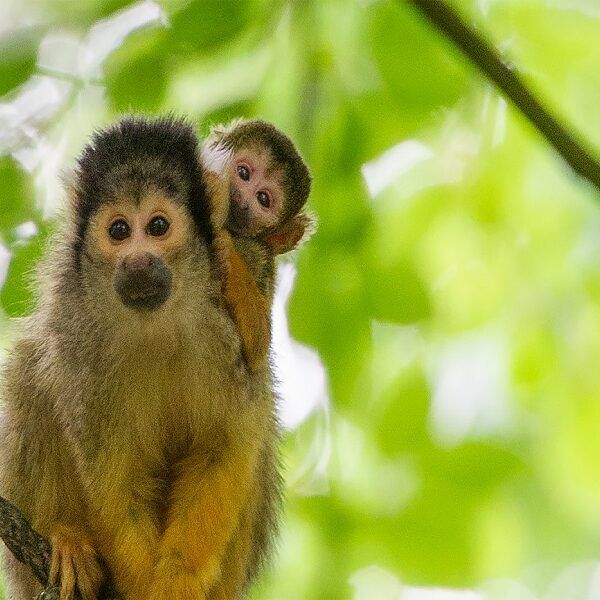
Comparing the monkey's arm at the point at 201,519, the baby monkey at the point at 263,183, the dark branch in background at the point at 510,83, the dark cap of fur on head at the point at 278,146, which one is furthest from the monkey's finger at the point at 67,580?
the dark branch in background at the point at 510,83

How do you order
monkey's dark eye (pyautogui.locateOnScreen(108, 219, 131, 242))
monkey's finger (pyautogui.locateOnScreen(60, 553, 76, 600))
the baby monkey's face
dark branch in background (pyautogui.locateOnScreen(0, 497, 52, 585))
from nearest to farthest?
dark branch in background (pyautogui.locateOnScreen(0, 497, 52, 585)) < monkey's finger (pyautogui.locateOnScreen(60, 553, 76, 600)) < the baby monkey's face < monkey's dark eye (pyautogui.locateOnScreen(108, 219, 131, 242))

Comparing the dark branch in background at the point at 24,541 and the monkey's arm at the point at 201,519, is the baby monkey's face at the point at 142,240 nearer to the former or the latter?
the monkey's arm at the point at 201,519

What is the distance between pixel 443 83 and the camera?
4512 mm

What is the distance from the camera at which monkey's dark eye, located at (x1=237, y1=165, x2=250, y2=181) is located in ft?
16.8

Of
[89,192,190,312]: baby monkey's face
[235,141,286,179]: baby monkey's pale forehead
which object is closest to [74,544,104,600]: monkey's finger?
[89,192,190,312]: baby monkey's face

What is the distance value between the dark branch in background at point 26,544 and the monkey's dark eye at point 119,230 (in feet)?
3.38

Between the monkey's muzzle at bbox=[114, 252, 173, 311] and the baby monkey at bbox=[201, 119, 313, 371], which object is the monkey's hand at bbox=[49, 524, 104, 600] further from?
the baby monkey at bbox=[201, 119, 313, 371]

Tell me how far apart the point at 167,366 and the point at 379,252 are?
1.10 meters

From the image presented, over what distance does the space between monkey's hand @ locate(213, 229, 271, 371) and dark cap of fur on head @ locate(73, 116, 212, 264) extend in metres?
0.10

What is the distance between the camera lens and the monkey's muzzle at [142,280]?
12.7 feet

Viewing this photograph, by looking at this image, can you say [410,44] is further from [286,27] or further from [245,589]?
[245,589]

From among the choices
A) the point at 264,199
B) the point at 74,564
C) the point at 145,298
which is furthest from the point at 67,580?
the point at 264,199

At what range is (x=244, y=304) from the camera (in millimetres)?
4152

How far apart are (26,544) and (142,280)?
38.1 inches
